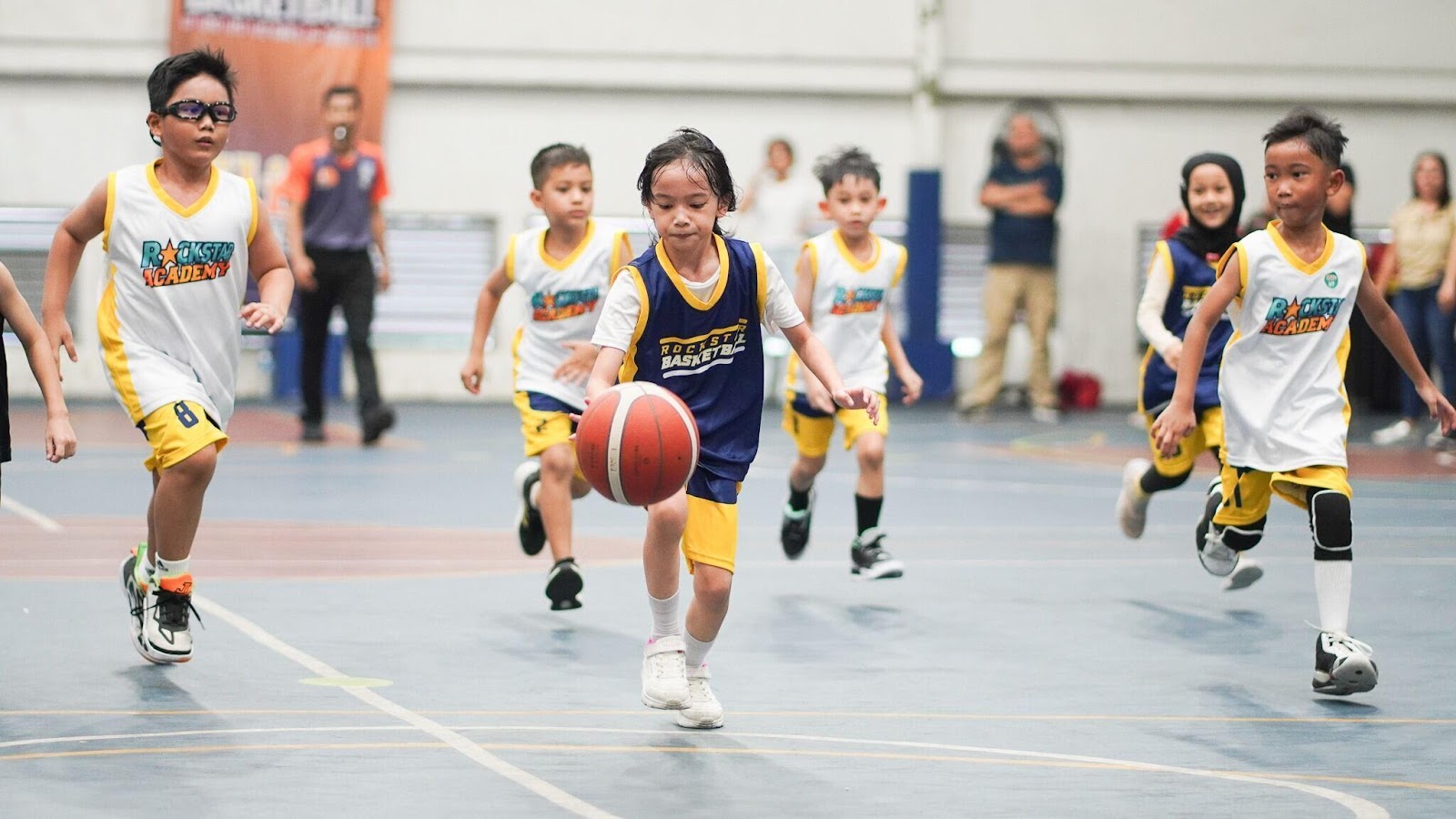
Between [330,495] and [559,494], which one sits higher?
[559,494]

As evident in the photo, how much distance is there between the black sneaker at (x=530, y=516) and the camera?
7871 millimetres

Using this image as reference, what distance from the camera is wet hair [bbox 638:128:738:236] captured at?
5.11 metres

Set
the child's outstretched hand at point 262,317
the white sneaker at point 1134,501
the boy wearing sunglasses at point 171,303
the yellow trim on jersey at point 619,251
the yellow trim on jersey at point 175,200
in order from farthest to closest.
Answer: the white sneaker at point 1134,501
the yellow trim on jersey at point 619,251
the yellow trim on jersey at point 175,200
the boy wearing sunglasses at point 171,303
the child's outstretched hand at point 262,317

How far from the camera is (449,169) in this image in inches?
725

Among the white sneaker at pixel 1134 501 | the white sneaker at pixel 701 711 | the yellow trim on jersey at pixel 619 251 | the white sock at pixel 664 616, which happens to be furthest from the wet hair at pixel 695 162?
the white sneaker at pixel 1134 501

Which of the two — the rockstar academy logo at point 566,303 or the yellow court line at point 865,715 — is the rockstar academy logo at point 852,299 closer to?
the rockstar academy logo at point 566,303

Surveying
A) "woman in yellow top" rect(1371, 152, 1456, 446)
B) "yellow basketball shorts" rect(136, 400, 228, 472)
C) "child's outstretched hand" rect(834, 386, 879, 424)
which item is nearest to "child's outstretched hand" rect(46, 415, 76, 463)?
"yellow basketball shorts" rect(136, 400, 228, 472)

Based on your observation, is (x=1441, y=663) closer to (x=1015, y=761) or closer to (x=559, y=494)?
(x=1015, y=761)

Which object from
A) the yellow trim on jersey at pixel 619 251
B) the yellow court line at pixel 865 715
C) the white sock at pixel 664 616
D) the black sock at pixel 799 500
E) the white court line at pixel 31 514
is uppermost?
the yellow trim on jersey at pixel 619 251

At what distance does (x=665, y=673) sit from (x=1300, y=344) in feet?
7.41

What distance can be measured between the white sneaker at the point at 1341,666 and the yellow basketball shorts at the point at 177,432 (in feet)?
10.5

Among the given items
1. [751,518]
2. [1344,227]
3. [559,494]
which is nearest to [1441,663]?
[559,494]

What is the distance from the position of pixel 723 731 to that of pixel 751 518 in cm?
501

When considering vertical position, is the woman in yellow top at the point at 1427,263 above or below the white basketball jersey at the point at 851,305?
below
